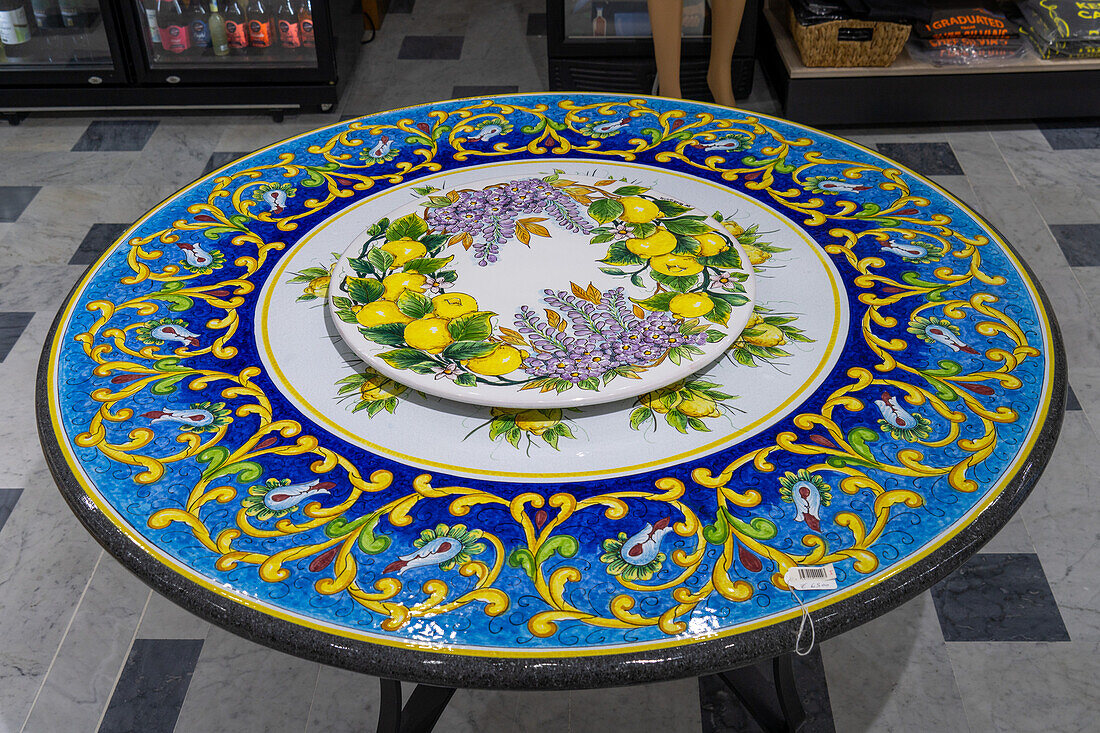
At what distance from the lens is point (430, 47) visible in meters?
4.29

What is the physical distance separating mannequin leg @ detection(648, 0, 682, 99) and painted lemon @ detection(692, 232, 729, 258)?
1.90 meters

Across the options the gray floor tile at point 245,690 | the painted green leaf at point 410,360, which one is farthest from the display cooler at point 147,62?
the painted green leaf at point 410,360

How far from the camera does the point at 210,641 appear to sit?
1904 millimetres

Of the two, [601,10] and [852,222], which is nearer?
[852,222]

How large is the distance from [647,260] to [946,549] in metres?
0.64

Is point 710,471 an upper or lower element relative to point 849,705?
upper

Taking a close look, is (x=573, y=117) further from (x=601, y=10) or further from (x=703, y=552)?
(x=601, y=10)

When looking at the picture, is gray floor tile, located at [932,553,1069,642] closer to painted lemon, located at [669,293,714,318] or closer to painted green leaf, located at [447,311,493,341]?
painted lemon, located at [669,293,714,318]

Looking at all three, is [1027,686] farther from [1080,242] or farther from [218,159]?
[218,159]

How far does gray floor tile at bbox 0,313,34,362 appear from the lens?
103 inches

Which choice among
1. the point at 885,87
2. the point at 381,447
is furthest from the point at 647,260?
the point at 885,87

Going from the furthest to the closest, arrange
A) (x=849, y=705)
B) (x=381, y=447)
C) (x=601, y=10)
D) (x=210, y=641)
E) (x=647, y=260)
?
(x=601, y=10) → (x=210, y=641) → (x=849, y=705) → (x=647, y=260) → (x=381, y=447)

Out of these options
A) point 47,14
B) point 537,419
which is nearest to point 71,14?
point 47,14

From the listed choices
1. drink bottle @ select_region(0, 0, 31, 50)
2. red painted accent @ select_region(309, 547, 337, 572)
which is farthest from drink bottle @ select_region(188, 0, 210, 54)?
red painted accent @ select_region(309, 547, 337, 572)
